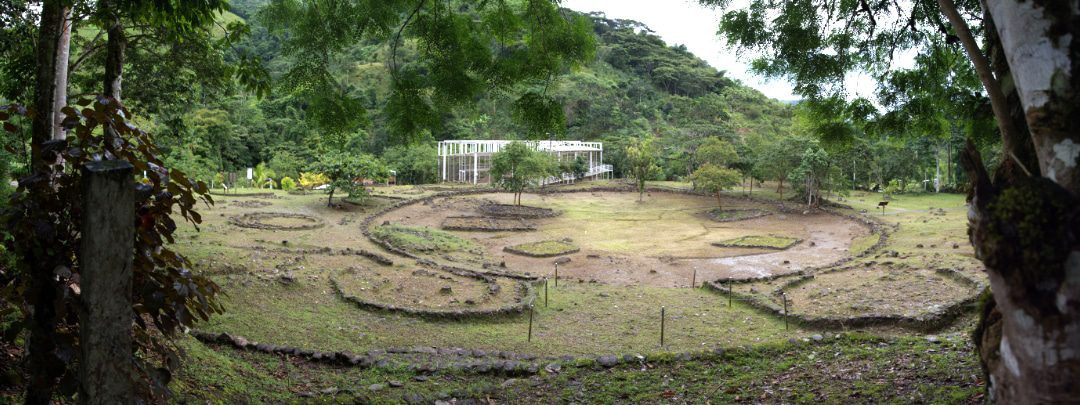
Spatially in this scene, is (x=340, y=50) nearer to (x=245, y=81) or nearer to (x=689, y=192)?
(x=245, y=81)

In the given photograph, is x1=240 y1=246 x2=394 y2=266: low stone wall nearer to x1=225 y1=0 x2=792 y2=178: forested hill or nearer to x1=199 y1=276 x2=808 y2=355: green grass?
x1=199 y1=276 x2=808 y2=355: green grass

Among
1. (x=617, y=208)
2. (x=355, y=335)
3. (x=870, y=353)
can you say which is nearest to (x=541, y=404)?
(x=870, y=353)

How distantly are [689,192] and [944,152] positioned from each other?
15273mm

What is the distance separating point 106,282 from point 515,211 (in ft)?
86.0

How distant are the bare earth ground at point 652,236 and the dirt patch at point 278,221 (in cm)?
278

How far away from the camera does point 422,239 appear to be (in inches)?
763

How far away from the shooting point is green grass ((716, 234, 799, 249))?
2030 centimetres

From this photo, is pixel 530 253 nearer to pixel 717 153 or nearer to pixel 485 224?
pixel 485 224

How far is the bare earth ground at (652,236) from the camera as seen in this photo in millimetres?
16828

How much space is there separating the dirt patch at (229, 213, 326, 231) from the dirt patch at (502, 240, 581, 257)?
651cm

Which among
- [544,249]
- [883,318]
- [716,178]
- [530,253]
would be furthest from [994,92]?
[716,178]

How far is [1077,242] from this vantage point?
217 centimetres

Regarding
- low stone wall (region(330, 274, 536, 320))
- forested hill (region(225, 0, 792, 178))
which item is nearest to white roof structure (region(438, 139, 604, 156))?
forested hill (region(225, 0, 792, 178))

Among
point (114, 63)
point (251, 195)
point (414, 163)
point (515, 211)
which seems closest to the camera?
point (114, 63)
